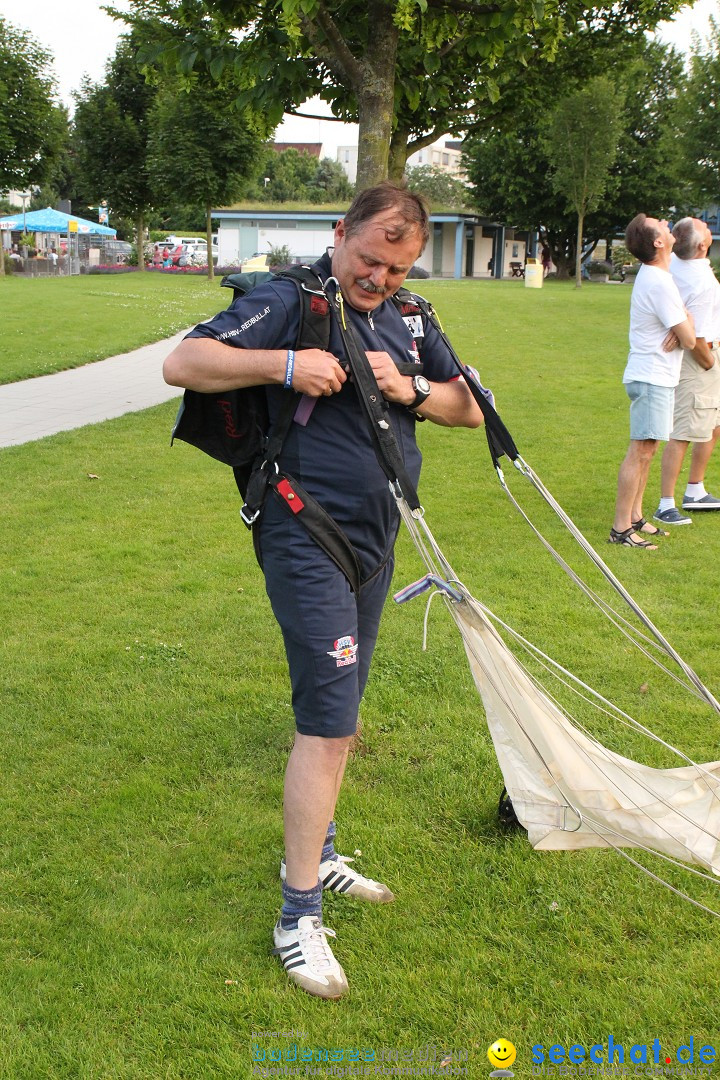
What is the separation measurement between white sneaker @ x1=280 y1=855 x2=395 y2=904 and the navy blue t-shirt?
1042 millimetres

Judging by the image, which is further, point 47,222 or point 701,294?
point 47,222

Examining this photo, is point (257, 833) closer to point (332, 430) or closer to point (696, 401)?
point (332, 430)

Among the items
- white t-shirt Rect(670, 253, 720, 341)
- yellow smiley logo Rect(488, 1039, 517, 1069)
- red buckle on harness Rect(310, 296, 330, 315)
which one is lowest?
yellow smiley logo Rect(488, 1039, 517, 1069)

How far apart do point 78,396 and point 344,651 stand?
35.9 feet

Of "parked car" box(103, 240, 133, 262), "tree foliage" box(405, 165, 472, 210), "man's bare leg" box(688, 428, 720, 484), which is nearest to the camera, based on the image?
"man's bare leg" box(688, 428, 720, 484)

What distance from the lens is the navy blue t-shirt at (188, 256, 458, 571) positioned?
2682 millimetres

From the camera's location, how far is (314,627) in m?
2.71

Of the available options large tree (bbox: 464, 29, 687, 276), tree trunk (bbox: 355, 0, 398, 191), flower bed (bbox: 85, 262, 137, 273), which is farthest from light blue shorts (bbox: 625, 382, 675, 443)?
flower bed (bbox: 85, 262, 137, 273)

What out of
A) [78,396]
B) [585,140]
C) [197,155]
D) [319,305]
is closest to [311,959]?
[319,305]

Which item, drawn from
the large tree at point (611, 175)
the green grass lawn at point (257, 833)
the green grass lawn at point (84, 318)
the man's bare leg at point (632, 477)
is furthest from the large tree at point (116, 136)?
the green grass lawn at point (257, 833)

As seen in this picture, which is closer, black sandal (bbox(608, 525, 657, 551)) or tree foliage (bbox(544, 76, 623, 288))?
black sandal (bbox(608, 525, 657, 551))

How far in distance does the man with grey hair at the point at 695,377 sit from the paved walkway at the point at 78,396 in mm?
6127

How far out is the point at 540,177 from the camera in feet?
167

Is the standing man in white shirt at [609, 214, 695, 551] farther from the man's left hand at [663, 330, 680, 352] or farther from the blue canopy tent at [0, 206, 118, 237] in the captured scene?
the blue canopy tent at [0, 206, 118, 237]
